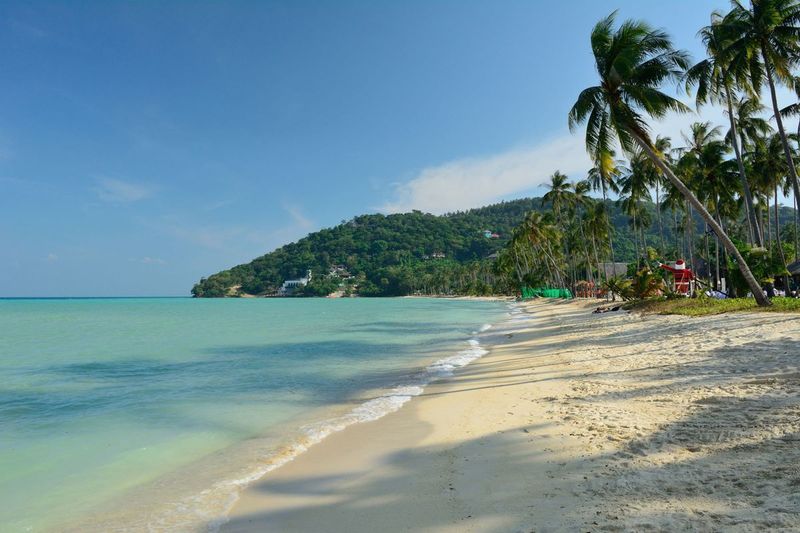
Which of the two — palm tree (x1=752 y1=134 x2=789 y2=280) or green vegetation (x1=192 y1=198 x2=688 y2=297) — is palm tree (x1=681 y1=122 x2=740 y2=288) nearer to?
palm tree (x1=752 y1=134 x2=789 y2=280)

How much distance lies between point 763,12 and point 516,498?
2041 cm

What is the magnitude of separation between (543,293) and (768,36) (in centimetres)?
5208

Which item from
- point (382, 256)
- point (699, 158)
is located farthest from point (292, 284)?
point (699, 158)

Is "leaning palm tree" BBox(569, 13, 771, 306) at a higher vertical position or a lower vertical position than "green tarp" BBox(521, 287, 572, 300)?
higher

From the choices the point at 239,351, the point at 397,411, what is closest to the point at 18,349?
the point at 239,351

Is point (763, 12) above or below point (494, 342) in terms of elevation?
above

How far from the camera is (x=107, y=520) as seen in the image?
4270 mm

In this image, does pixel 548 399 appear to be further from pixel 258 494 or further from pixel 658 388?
pixel 258 494

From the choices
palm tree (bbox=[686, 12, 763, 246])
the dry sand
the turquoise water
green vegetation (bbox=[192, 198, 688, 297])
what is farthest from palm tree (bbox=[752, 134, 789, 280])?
green vegetation (bbox=[192, 198, 688, 297])

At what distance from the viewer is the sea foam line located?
4207mm

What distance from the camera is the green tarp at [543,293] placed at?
5762 centimetres

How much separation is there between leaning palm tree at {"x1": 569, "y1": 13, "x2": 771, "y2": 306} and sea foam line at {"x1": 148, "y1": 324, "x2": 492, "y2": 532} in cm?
1029

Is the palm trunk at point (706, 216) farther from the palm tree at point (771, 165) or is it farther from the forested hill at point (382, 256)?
the forested hill at point (382, 256)

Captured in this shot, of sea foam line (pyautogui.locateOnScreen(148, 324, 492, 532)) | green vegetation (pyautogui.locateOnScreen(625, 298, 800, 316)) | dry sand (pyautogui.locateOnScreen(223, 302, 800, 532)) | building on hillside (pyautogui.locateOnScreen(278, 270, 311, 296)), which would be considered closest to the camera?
dry sand (pyautogui.locateOnScreen(223, 302, 800, 532))
